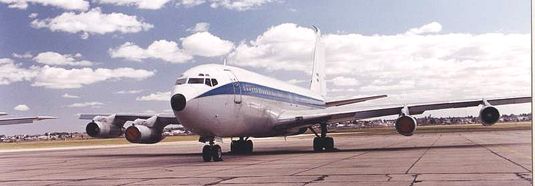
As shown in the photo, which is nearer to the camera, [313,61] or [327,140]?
[327,140]

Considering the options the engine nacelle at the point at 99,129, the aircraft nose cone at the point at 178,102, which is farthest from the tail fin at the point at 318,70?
the aircraft nose cone at the point at 178,102

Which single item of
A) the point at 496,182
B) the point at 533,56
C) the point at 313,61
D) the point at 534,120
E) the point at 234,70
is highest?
the point at 313,61

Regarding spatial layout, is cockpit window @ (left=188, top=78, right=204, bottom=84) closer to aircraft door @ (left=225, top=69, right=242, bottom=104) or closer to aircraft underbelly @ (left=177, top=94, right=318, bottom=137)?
aircraft underbelly @ (left=177, top=94, right=318, bottom=137)

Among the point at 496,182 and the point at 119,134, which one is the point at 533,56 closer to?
the point at 496,182

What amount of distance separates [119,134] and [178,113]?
10404 millimetres

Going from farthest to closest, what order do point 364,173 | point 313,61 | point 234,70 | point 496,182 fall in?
point 313,61, point 234,70, point 364,173, point 496,182

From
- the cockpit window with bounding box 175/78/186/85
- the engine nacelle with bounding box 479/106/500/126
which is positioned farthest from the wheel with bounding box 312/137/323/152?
the cockpit window with bounding box 175/78/186/85

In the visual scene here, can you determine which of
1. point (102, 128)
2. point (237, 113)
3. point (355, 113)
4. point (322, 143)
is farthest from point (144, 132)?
point (355, 113)

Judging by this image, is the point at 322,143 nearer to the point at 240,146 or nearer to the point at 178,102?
the point at 240,146

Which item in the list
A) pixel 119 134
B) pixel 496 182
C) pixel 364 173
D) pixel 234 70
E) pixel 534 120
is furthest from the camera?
pixel 119 134

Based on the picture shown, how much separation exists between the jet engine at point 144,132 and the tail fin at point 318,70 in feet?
58.4

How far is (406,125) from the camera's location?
23953mm

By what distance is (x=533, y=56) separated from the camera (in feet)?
34.0

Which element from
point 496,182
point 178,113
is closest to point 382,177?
point 496,182
